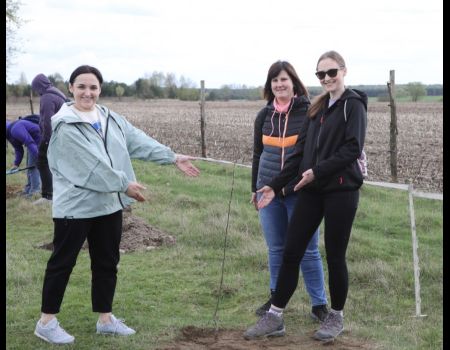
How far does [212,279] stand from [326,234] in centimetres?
216

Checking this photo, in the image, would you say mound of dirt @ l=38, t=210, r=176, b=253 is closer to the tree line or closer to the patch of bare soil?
the patch of bare soil

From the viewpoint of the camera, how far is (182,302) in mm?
5441

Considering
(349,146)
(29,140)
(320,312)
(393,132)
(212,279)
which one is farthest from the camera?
(393,132)

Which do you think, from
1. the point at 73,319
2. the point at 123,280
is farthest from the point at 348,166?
the point at 123,280

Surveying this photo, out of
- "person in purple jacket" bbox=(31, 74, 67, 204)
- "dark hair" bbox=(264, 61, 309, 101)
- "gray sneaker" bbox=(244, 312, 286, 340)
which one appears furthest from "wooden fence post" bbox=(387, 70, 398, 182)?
"gray sneaker" bbox=(244, 312, 286, 340)

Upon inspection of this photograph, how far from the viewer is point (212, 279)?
604 cm

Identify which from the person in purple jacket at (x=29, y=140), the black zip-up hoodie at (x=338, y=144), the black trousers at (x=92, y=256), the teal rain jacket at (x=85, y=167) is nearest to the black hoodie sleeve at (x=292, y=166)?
the black zip-up hoodie at (x=338, y=144)

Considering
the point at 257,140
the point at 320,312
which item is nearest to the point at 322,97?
the point at 257,140

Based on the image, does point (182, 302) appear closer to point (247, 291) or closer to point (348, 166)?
point (247, 291)

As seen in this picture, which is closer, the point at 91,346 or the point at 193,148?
the point at 91,346

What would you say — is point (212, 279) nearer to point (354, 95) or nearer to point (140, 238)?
point (140, 238)

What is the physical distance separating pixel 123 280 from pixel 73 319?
4.01 ft
